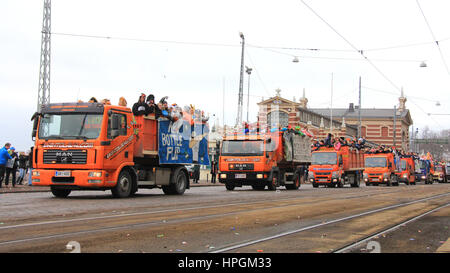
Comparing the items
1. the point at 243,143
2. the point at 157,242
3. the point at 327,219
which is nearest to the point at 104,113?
the point at 327,219

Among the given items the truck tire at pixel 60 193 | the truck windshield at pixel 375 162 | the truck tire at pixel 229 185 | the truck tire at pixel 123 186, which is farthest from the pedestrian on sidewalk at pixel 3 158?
the truck windshield at pixel 375 162

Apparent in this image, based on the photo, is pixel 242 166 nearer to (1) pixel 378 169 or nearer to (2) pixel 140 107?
(2) pixel 140 107

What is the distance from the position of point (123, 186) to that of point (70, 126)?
262 centimetres

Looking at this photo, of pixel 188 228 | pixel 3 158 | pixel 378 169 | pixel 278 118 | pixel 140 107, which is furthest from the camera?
pixel 278 118

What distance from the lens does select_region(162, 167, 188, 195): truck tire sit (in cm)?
2084

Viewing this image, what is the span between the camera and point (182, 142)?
2105 cm

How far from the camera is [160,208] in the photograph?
14.0 meters

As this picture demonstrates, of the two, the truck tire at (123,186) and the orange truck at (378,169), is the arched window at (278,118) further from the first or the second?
the truck tire at (123,186)

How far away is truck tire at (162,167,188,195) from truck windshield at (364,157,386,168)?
2627 centimetres

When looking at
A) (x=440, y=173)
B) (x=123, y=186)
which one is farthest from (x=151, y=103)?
(x=440, y=173)

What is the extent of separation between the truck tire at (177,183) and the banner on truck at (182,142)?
0.48m

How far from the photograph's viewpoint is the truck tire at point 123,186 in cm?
1770
